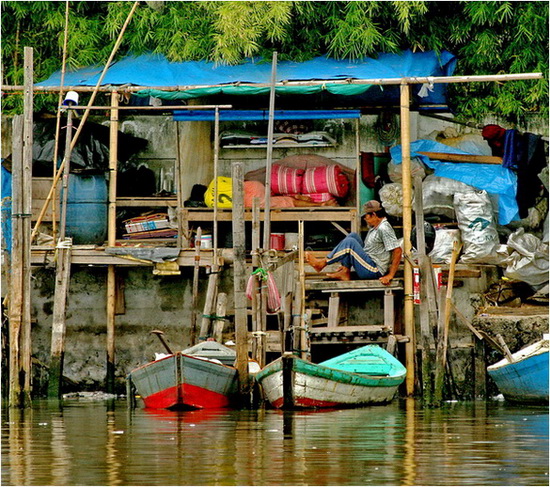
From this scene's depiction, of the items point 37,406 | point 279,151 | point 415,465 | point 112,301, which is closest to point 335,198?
point 279,151

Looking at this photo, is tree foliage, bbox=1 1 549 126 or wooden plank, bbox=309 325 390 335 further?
tree foliage, bbox=1 1 549 126

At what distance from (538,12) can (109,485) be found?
1349 cm

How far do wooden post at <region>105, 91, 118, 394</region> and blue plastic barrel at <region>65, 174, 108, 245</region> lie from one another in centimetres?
19

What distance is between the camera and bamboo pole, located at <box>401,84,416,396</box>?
19.4 m

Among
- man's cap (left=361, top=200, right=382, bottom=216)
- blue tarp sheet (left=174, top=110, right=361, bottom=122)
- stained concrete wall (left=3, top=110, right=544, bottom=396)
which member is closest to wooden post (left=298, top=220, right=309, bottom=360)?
man's cap (left=361, top=200, right=382, bottom=216)

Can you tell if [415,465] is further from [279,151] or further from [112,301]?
[279,151]

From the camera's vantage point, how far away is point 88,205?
66.9ft

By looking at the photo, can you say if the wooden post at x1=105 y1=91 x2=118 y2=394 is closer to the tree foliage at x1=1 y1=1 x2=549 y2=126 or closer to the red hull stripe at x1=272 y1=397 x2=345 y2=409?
the tree foliage at x1=1 y1=1 x2=549 y2=126

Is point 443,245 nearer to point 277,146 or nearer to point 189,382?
→ point 277,146

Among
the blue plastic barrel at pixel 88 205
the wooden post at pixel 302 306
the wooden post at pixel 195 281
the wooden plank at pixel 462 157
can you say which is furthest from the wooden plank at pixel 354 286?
the blue plastic barrel at pixel 88 205

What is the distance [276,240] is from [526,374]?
461cm

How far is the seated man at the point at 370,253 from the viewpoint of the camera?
19.5 metres

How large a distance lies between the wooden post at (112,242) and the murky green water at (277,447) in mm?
2291

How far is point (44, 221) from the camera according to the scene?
21.1 meters
